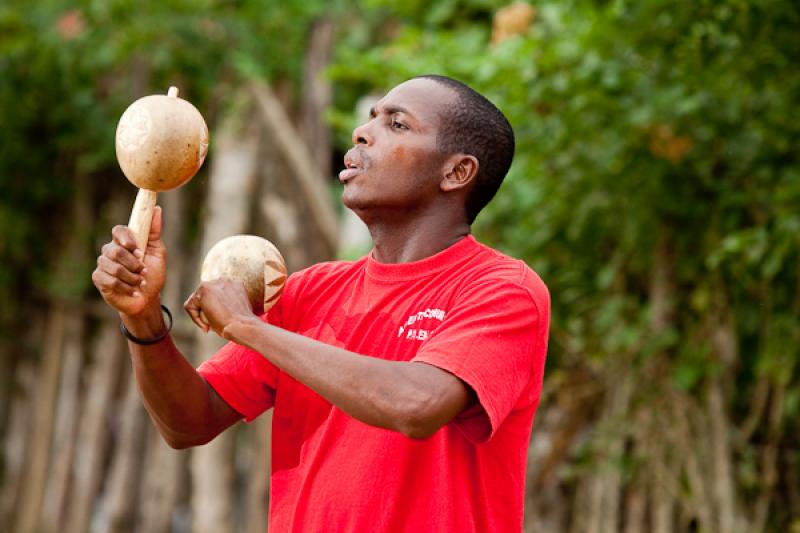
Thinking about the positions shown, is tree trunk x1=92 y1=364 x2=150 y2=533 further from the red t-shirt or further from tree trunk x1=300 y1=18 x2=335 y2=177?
the red t-shirt

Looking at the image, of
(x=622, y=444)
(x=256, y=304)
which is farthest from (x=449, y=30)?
(x=256, y=304)

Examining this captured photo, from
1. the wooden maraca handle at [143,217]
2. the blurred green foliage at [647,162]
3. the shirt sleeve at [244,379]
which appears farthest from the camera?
the blurred green foliage at [647,162]

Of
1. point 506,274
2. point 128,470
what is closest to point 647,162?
point 506,274

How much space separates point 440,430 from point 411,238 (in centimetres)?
45

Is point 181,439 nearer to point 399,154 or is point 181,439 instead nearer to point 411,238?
point 411,238

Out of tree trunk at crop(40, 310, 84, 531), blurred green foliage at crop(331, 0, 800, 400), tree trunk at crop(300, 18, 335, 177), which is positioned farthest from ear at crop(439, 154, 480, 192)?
tree trunk at crop(40, 310, 84, 531)

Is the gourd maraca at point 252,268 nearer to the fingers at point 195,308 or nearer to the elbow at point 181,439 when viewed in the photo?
the fingers at point 195,308

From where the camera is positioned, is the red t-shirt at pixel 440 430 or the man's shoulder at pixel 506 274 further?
the man's shoulder at pixel 506 274

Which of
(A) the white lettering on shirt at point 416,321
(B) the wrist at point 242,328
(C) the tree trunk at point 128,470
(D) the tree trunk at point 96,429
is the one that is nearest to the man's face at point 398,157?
(A) the white lettering on shirt at point 416,321

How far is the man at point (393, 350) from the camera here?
219 centimetres

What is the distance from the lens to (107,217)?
9258mm

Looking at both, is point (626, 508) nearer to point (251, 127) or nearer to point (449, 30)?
point (449, 30)

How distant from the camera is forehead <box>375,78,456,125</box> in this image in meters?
2.55

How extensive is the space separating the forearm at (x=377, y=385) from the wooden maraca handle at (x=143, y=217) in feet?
1.21
